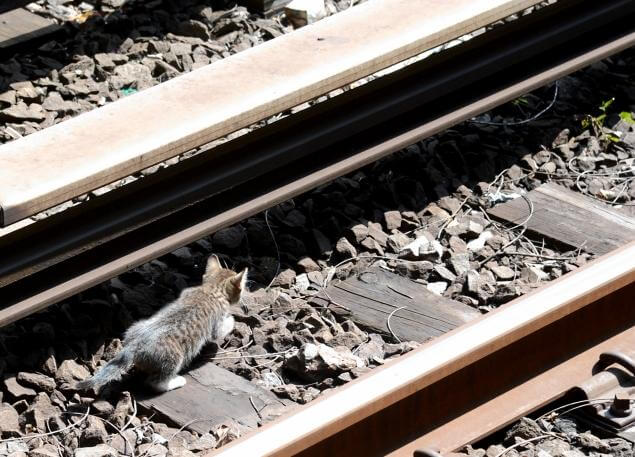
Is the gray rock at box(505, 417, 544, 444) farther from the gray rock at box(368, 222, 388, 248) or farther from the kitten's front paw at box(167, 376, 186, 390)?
the gray rock at box(368, 222, 388, 248)

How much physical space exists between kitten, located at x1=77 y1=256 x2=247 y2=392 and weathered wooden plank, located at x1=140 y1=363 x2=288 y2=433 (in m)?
0.07

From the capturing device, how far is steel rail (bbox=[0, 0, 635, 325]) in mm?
5559

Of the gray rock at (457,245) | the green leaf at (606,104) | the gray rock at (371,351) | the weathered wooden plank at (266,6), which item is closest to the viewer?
the gray rock at (371,351)

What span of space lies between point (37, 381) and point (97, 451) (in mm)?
630

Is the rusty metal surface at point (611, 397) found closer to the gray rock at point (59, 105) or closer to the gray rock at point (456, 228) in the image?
the gray rock at point (456, 228)

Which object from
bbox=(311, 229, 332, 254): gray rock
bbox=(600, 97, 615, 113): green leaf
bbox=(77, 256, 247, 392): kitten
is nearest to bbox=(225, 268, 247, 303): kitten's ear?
bbox=(77, 256, 247, 392): kitten

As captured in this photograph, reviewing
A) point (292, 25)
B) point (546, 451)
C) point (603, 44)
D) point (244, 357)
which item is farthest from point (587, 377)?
point (292, 25)

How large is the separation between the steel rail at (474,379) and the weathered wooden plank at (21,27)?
4960 mm

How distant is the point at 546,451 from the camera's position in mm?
4809

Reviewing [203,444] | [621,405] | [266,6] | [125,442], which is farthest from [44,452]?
[266,6]

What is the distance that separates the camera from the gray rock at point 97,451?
5.02 m

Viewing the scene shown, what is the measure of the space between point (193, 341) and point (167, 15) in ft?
13.8

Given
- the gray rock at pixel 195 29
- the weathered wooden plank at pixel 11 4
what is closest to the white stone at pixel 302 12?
the gray rock at pixel 195 29

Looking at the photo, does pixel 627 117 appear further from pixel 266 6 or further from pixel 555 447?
pixel 555 447
